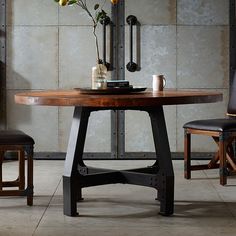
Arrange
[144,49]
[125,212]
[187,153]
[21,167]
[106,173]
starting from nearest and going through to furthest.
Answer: [125,212], [106,173], [21,167], [187,153], [144,49]

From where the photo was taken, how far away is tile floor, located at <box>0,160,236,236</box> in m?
3.40

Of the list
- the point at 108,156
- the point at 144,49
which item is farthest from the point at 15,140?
the point at 144,49

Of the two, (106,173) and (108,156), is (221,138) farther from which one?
(108,156)

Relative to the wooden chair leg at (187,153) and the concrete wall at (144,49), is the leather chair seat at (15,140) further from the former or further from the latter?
the concrete wall at (144,49)

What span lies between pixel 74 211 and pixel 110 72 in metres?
2.63

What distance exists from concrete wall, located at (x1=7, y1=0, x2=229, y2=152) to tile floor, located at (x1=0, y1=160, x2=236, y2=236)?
1402 mm

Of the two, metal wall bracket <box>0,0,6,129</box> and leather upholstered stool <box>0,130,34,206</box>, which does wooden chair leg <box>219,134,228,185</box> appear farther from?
metal wall bracket <box>0,0,6,129</box>

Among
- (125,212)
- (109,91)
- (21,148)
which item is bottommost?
(125,212)

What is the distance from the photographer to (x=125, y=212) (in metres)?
3.83

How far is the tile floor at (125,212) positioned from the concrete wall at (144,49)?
4.60 feet

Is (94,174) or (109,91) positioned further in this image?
(94,174)

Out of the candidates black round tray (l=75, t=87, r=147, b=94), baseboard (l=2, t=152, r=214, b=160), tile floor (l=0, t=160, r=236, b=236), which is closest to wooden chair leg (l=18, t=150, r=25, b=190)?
tile floor (l=0, t=160, r=236, b=236)

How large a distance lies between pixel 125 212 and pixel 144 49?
2.64 meters

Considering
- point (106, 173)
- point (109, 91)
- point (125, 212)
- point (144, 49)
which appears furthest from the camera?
point (144, 49)
